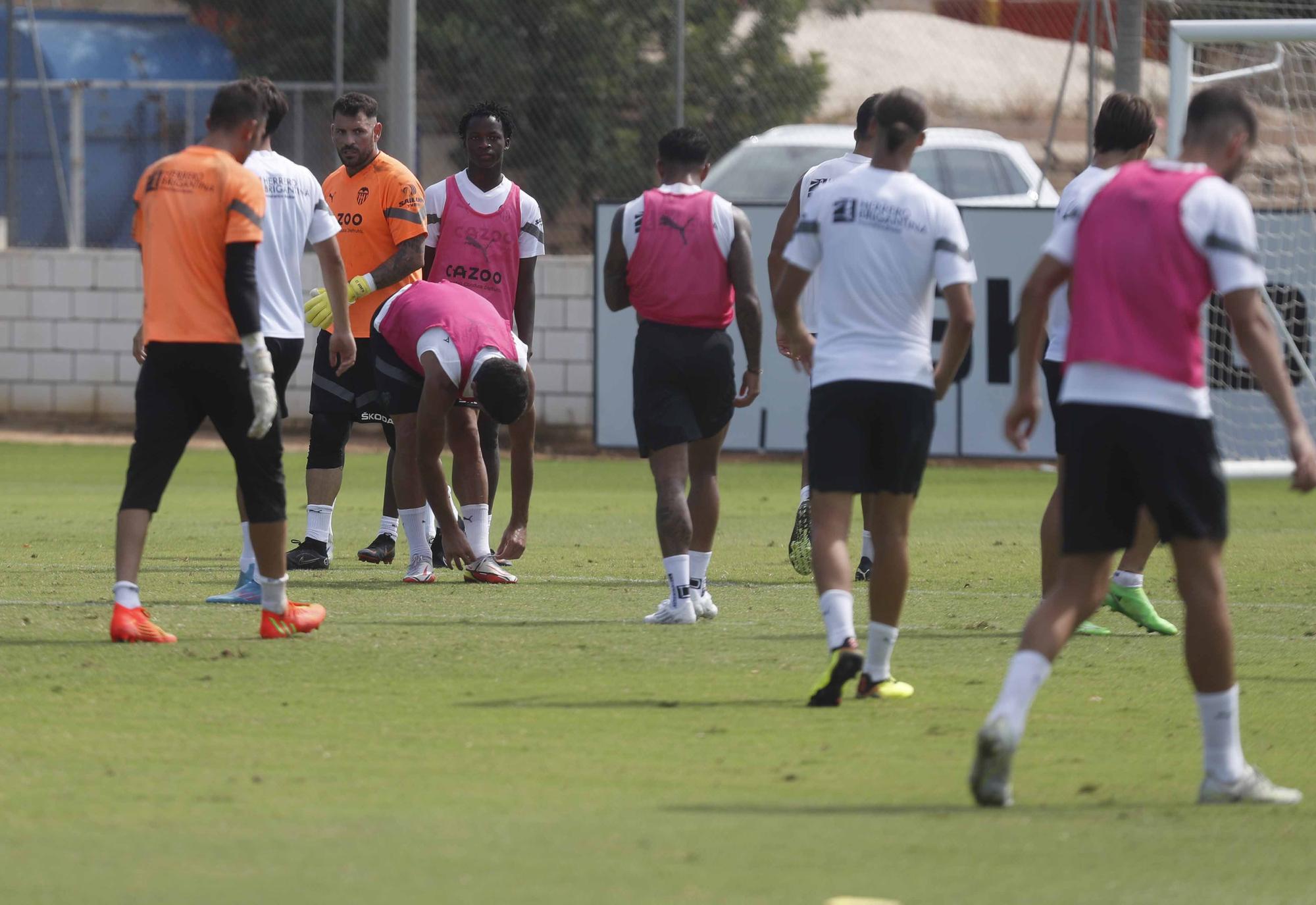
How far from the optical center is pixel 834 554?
654 centimetres

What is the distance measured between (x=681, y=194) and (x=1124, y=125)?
1.82 metres

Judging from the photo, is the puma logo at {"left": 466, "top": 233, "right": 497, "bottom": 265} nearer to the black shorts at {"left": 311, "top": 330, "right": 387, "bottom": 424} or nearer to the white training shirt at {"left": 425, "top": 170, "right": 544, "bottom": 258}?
the white training shirt at {"left": 425, "top": 170, "right": 544, "bottom": 258}

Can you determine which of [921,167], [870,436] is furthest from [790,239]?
[921,167]

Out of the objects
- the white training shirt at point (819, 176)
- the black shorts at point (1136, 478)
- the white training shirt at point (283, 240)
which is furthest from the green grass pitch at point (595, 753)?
the white training shirt at point (819, 176)

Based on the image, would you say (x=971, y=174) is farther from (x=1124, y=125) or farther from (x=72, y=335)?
(x=1124, y=125)

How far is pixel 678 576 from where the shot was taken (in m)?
8.24

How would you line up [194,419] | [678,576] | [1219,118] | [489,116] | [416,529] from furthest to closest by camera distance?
1. [489,116]
2. [416,529]
3. [678,576]
4. [194,419]
5. [1219,118]

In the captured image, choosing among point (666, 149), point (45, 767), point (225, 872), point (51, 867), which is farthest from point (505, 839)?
point (666, 149)

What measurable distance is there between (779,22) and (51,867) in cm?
2030

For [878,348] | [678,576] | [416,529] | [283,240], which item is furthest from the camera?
[416,529]

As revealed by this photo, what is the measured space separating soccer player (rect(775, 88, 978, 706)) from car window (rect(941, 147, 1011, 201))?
48.1 ft

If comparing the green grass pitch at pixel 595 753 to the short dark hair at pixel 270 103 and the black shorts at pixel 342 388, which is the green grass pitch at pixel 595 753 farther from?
the short dark hair at pixel 270 103

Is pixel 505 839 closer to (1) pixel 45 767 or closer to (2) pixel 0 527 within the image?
(1) pixel 45 767

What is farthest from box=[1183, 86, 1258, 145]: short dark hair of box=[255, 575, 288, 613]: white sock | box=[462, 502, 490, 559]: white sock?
box=[462, 502, 490, 559]: white sock
